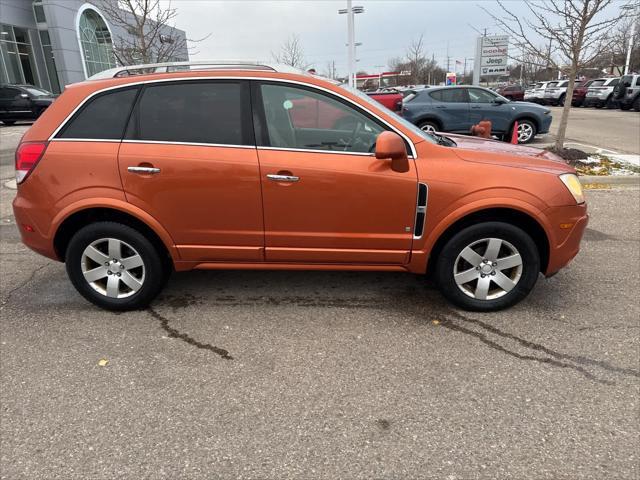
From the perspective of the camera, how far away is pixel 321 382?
275cm

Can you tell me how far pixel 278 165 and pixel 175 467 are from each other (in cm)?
196

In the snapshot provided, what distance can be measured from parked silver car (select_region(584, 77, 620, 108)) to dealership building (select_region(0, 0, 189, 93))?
23963 mm

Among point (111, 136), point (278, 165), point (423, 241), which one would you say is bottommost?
point (423, 241)

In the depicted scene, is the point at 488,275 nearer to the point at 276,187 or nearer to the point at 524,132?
the point at 276,187

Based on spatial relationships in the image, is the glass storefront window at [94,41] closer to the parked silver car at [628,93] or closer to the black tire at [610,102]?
the parked silver car at [628,93]

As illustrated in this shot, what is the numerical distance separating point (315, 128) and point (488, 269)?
166 cm

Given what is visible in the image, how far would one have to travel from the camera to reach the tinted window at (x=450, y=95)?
11866mm

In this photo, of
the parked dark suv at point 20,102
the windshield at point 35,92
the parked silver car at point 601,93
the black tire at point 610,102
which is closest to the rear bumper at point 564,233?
the parked dark suv at point 20,102

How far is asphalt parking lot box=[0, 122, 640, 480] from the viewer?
220 cm

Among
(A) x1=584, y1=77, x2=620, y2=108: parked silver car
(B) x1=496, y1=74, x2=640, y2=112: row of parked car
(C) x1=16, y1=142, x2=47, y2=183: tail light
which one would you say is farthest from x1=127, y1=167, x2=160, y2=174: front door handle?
(A) x1=584, y1=77, x2=620, y2=108: parked silver car

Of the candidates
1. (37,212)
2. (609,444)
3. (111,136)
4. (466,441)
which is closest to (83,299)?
(37,212)

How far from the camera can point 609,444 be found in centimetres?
225

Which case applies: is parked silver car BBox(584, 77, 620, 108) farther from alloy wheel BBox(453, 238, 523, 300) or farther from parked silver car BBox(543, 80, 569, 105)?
alloy wheel BBox(453, 238, 523, 300)

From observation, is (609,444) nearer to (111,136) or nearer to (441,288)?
(441,288)
